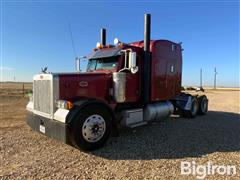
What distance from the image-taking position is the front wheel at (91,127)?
5260mm

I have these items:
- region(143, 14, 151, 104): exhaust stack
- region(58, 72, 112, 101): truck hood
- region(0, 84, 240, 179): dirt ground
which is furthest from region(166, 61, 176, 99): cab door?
region(58, 72, 112, 101): truck hood

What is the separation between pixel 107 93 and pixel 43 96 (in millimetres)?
1820

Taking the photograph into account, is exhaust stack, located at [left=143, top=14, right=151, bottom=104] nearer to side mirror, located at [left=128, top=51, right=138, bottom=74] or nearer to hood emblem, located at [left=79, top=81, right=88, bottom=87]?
side mirror, located at [left=128, top=51, right=138, bottom=74]

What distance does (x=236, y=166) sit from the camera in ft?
15.6

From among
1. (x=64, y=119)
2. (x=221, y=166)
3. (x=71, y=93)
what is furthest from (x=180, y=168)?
(x=71, y=93)

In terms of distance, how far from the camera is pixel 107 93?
22.0 ft

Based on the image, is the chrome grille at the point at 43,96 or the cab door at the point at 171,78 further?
the cab door at the point at 171,78

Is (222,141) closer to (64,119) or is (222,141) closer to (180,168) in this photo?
(180,168)

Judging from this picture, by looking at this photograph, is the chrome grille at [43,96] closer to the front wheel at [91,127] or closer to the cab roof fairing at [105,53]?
the front wheel at [91,127]
